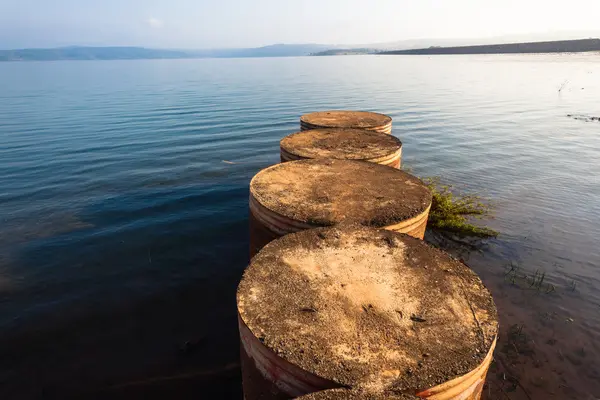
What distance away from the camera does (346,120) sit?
13.0 m

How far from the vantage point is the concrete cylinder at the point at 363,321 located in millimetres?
3225

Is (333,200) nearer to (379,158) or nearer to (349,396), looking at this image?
(379,158)

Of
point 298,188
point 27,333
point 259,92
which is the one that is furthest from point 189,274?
point 259,92

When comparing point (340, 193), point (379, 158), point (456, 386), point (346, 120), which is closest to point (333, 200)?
point (340, 193)

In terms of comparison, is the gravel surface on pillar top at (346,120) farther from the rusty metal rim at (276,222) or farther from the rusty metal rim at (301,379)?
the rusty metal rim at (301,379)

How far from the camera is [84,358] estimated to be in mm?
6887

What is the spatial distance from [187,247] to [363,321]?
8154mm

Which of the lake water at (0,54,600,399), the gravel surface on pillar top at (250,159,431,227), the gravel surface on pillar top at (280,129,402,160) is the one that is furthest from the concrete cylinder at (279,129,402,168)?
the lake water at (0,54,600,399)

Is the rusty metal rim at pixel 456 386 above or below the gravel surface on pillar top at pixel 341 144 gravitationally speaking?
below

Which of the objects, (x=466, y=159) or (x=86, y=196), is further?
(x=466, y=159)

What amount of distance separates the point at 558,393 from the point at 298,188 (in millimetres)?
5912

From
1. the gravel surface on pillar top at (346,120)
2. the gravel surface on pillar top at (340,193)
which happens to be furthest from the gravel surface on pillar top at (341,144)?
the gravel surface on pillar top at (346,120)

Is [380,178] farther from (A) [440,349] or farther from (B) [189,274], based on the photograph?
(B) [189,274]

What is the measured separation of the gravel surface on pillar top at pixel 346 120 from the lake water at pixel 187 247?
4.28m
